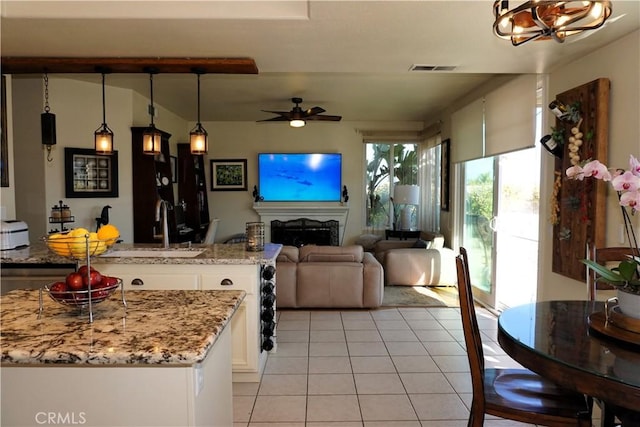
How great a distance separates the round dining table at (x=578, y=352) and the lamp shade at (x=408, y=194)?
4900mm

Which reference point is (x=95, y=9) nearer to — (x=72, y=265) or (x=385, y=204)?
(x=72, y=265)

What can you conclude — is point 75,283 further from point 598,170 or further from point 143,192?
point 143,192

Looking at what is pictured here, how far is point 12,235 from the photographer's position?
10.2 ft

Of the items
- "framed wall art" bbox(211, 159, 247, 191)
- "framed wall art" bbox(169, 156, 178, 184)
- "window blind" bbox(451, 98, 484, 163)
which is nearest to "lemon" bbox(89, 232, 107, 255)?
→ "window blind" bbox(451, 98, 484, 163)

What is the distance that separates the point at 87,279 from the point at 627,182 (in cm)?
199

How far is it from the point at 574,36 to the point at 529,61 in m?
1.48

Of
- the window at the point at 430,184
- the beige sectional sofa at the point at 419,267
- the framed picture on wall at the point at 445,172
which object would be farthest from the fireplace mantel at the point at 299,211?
the beige sectional sofa at the point at 419,267

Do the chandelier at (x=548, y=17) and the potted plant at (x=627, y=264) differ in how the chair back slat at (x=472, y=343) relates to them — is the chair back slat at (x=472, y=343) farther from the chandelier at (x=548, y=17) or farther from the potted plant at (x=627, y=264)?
the chandelier at (x=548, y=17)

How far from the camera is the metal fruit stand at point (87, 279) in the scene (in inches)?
55.7

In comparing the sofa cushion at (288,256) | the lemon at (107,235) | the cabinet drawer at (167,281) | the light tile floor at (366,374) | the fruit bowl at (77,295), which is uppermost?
the lemon at (107,235)

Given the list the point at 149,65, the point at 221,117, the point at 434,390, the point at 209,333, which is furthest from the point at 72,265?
the point at 221,117

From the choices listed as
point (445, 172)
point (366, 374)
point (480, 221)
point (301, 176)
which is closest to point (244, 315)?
point (366, 374)

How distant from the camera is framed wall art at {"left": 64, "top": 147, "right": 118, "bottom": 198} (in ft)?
15.0

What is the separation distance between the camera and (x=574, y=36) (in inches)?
67.3
